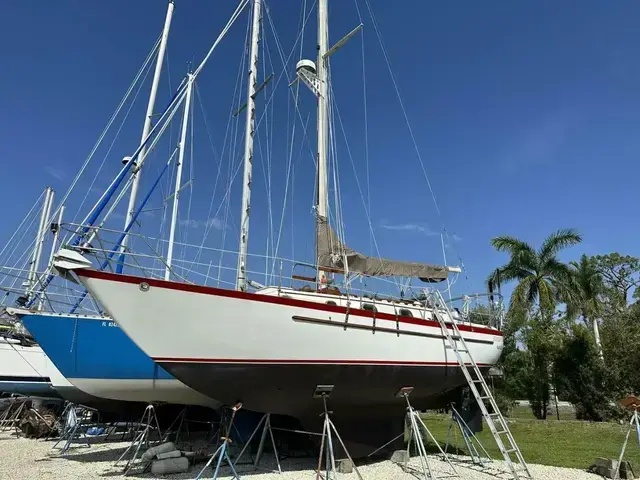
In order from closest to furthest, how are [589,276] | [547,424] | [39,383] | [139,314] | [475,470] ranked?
[139,314]
[475,470]
[547,424]
[39,383]
[589,276]

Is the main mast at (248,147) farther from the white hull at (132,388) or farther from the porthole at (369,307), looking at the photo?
the white hull at (132,388)

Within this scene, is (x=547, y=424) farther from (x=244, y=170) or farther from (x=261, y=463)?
(x=244, y=170)

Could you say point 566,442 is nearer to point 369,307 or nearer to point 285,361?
point 369,307

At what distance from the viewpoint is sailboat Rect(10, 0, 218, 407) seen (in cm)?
1110

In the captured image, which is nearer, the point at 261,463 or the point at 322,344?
the point at 322,344

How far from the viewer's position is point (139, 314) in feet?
25.3

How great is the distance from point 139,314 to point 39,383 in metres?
14.6

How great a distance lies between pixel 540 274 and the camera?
23.2m

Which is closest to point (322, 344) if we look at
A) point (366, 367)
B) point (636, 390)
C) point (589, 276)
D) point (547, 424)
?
point (366, 367)

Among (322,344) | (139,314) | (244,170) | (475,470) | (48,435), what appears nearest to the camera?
(139,314)

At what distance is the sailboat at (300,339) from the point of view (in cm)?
779

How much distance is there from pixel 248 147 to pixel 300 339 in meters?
5.33

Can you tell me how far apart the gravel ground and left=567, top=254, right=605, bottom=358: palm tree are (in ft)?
45.3

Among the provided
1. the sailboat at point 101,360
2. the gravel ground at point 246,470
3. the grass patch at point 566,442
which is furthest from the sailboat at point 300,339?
the sailboat at point 101,360
